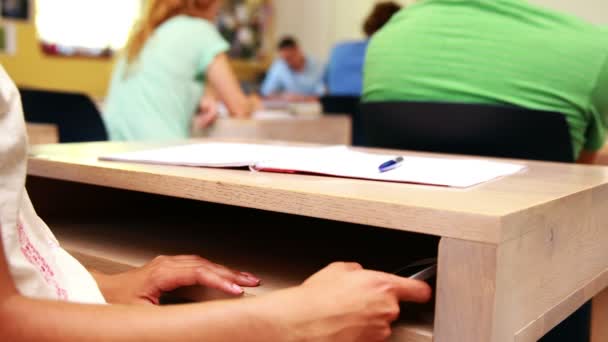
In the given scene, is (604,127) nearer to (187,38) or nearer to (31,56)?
(187,38)

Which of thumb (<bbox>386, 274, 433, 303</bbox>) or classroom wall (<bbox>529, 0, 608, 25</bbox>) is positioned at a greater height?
classroom wall (<bbox>529, 0, 608, 25</bbox>)

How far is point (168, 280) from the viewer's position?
28.3 inches

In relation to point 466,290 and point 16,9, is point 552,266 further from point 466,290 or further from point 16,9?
point 16,9

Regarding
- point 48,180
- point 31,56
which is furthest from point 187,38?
point 31,56

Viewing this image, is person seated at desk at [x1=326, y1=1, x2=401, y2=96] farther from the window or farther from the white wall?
the white wall

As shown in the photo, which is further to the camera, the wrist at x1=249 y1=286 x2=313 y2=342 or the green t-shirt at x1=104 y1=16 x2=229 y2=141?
the green t-shirt at x1=104 y1=16 x2=229 y2=141

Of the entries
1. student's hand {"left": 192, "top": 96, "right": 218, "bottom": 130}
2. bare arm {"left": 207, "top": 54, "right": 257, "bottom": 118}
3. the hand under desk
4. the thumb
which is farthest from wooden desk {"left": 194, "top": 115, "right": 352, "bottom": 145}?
the thumb

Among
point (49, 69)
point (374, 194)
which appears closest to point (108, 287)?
point (374, 194)

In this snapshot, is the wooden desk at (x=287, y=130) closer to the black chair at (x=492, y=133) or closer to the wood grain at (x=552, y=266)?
the black chair at (x=492, y=133)

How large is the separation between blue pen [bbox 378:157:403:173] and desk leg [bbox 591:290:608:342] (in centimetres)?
44

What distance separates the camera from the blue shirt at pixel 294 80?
6215mm

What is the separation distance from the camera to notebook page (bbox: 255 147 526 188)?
28.6 inches

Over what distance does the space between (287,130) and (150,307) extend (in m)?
1.53

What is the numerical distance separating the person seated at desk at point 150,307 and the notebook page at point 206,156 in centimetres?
22
